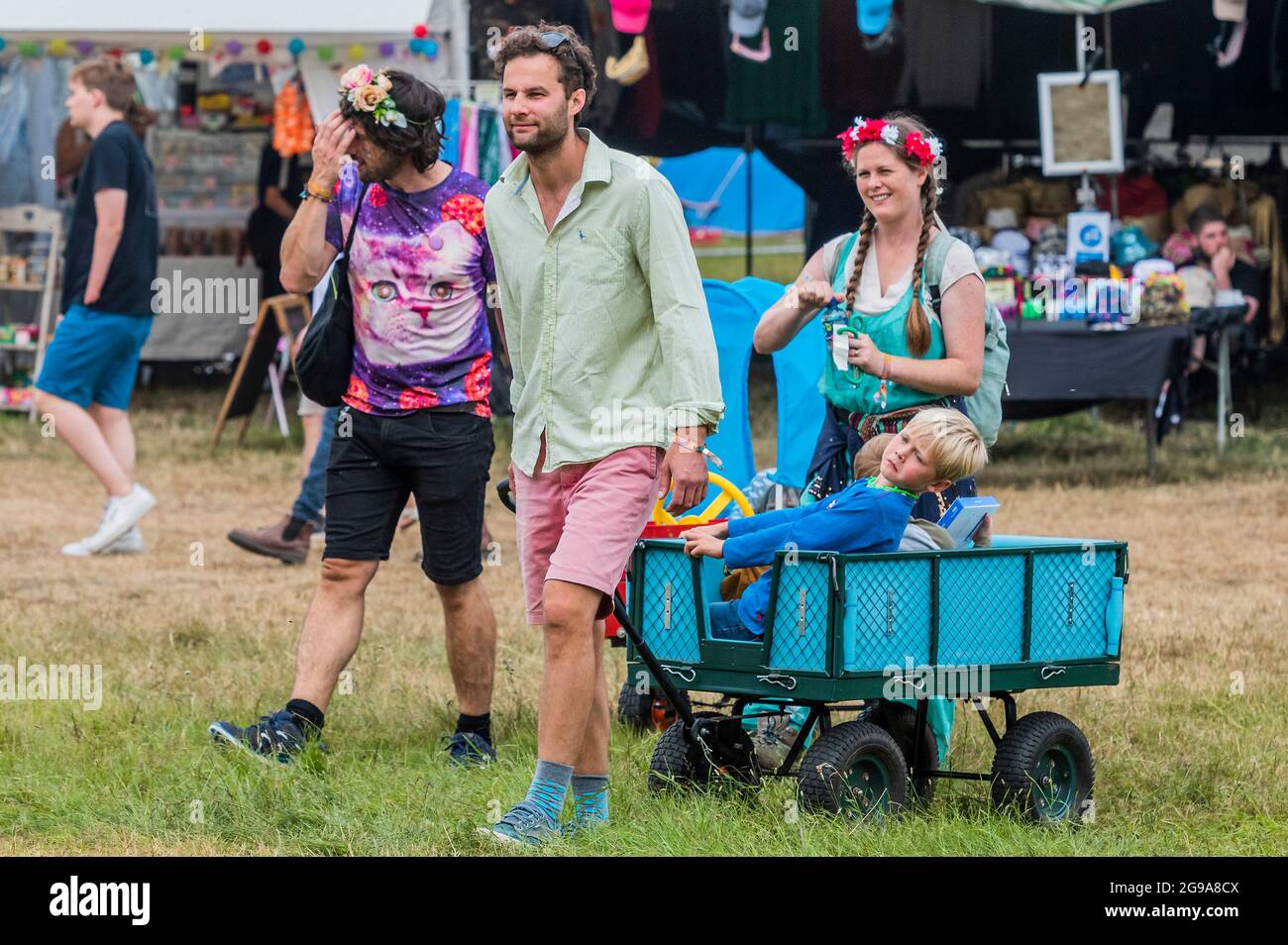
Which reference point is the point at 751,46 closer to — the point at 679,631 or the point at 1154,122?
the point at 1154,122

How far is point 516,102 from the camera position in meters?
4.37

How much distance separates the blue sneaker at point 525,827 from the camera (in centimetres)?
437

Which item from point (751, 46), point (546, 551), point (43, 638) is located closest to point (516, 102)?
point (546, 551)

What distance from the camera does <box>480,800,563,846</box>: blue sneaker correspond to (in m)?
4.37

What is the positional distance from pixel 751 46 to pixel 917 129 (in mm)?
8517

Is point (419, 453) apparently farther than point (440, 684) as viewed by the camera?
No

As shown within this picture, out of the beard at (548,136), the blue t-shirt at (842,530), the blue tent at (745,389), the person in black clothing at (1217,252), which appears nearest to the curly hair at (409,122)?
the beard at (548,136)

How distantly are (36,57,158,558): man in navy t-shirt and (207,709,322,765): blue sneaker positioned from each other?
4007mm

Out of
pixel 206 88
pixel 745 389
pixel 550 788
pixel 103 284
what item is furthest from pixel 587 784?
pixel 206 88

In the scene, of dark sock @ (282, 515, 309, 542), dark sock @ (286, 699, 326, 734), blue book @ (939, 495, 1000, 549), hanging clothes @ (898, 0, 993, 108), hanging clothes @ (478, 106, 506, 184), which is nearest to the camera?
blue book @ (939, 495, 1000, 549)

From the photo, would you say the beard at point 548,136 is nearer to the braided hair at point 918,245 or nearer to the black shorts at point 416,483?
the braided hair at point 918,245

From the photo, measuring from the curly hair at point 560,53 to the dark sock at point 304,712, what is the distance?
1.90 metres

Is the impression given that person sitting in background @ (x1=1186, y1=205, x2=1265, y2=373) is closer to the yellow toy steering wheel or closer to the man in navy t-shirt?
the man in navy t-shirt

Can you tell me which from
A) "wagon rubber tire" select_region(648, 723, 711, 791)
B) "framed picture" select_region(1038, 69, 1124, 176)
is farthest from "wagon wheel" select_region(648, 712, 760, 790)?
"framed picture" select_region(1038, 69, 1124, 176)
